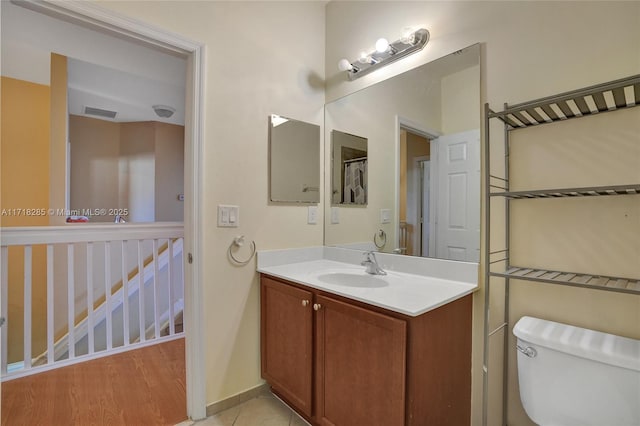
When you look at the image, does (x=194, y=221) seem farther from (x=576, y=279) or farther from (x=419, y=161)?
(x=576, y=279)

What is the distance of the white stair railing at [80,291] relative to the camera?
204 cm

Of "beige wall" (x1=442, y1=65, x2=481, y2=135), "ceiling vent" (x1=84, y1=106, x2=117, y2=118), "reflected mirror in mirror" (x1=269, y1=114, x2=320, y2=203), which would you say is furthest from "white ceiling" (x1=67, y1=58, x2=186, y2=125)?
"beige wall" (x1=442, y1=65, x2=481, y2=135)

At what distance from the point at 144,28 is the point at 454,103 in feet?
5.12

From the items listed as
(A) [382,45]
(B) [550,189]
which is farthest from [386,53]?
(B) [550,189]

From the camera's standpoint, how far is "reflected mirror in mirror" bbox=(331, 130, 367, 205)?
77.7 inches

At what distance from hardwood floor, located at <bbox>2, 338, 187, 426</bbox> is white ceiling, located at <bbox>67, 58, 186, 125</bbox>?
2.54 m

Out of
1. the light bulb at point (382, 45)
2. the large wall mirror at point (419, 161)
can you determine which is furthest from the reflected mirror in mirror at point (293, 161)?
the light bulb at point (382, 45)

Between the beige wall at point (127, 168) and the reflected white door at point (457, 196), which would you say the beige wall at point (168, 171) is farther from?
the reflected white door at point (457, 196)

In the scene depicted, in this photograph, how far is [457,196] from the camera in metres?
1.44

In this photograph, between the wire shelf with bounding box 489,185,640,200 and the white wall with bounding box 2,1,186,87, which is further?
the white wall with bounding box 2,1,186,87

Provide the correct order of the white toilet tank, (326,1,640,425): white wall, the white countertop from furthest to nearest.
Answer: the white countertop < (326,1,640,425): white wall < the white toilet tank

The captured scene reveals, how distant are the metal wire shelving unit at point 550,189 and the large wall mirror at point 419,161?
0.13m

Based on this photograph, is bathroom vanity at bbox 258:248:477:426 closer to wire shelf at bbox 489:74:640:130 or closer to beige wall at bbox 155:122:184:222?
wire shelf at bbox 489:74:640:130

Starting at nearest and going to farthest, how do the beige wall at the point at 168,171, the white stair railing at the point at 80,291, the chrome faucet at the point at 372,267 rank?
1. the chrome faucet at the point at 372,267
2. the white stair railing at the point at 80,291
3. the beige wall at the point at 168,171
